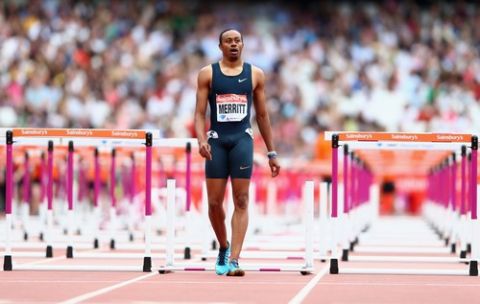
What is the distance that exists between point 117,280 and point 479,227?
3132mm

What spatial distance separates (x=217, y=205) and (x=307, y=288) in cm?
181

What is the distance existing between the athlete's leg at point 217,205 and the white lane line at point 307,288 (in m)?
0.85

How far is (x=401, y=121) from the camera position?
33.9m

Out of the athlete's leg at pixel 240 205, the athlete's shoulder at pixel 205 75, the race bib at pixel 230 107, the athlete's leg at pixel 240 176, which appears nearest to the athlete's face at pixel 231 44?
the athlete's shoulder at pixel 205 75

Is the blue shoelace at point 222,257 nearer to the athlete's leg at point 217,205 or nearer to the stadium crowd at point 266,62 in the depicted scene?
the athlete's leg at point 217,205

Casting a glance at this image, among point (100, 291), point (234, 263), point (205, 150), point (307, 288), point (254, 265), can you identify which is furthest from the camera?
point (254, 265)

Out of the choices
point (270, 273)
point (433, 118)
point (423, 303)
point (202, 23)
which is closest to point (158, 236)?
point (270, 273)

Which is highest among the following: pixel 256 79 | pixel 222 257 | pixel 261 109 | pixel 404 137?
pixel 256 79

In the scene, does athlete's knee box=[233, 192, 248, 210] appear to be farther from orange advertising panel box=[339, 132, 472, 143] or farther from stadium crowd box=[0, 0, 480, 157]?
stadium crowd box=[0, 0, 480, 157]

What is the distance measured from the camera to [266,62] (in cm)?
3641

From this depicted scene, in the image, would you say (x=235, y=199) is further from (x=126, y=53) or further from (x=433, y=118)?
(x=126, y=53)

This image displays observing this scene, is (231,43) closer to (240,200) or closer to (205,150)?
(205,150)

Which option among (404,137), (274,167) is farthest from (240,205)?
(404,137)

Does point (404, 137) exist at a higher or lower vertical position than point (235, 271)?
higher
